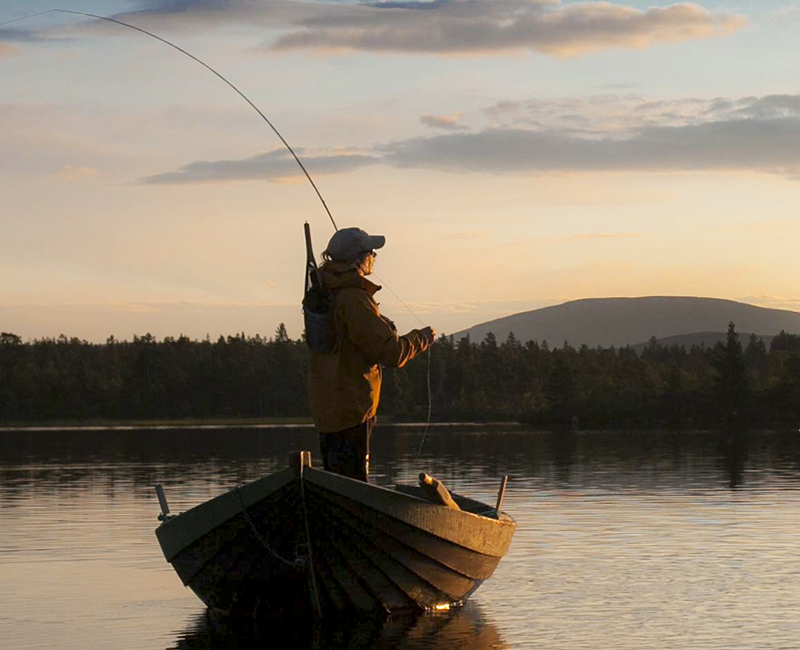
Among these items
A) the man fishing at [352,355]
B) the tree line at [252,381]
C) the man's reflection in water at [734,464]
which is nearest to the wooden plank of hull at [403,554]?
the man fishing at [352,355]

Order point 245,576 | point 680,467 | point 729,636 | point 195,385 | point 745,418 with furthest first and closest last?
point 195,385, point 745,418, point 680,467, point 245,576, point 729,636

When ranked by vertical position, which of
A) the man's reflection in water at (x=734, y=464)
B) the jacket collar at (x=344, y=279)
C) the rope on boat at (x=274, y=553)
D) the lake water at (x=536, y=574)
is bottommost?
the man's reflection in water at (x=734, y=464)

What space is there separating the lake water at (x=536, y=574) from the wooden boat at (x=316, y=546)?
10.9 inches

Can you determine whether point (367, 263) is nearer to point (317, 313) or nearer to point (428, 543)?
point (317, 313)

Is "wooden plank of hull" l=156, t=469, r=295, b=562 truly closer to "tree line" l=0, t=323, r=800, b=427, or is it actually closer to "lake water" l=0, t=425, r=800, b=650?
"lake water" l=0, t=425, r=800, b=650

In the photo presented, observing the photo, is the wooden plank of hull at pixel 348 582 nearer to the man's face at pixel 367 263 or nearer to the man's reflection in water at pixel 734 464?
the man's face at pixel 367 263

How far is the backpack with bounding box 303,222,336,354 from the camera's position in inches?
475

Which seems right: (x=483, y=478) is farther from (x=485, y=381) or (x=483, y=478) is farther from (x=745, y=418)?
(x=485, y=381)

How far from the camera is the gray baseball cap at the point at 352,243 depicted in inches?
484

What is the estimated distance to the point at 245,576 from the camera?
1225cm

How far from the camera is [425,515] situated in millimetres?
12133

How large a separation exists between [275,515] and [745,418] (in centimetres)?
10523

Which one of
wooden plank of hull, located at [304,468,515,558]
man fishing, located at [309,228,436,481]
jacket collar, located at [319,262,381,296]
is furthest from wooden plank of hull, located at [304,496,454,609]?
jacket collar, located at [319,262,381,296]

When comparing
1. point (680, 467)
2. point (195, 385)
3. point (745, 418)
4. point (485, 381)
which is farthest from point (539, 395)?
point (680, 467)
